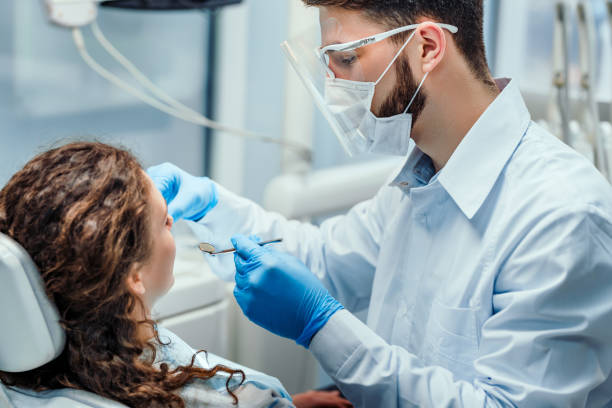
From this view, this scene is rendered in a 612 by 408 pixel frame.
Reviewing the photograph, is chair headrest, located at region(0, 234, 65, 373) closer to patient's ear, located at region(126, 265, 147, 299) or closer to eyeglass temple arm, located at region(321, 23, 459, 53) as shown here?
patient's ear, located at region(126, 265, 147, 299)

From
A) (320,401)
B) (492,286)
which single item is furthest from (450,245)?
(320,401)

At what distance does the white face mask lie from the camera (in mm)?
1312

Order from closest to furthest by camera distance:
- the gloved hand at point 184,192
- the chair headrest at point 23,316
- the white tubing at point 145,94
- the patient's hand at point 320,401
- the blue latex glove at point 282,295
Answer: the chair headrest at point 23,316 < the blue latex glove at point 282,295 < the gloved hand at point 184,192 < the patient's hand at point 320,401 < the white tubing at point 145,94

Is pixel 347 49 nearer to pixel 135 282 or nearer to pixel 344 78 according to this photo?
pixel 344 78

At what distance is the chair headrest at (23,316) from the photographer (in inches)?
36.5

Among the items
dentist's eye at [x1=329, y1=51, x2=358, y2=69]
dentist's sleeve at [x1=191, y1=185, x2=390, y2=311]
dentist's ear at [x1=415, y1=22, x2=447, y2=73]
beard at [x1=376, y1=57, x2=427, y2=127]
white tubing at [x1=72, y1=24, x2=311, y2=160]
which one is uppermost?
dentist's ear at [x1=415, y1=22, x2=447, y2=73]

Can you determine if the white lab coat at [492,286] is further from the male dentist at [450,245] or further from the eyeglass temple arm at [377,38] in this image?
the eyeglass temple arm at [377,38]

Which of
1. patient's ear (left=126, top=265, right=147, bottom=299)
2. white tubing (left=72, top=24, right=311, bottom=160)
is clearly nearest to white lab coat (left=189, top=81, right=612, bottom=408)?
patient's ear (left=126, top=265, right=147, bottom=299)

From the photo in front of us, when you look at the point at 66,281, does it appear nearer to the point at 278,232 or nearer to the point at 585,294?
the point at 278,232

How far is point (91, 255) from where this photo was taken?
1.01 metres

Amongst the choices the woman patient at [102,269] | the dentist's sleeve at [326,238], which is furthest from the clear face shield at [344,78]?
the woman patient at [102,269]

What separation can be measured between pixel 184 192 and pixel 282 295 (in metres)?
0.41


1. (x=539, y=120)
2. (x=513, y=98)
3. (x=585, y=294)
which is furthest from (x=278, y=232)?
(x=539, y=120)

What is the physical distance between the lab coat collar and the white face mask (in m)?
0.11
